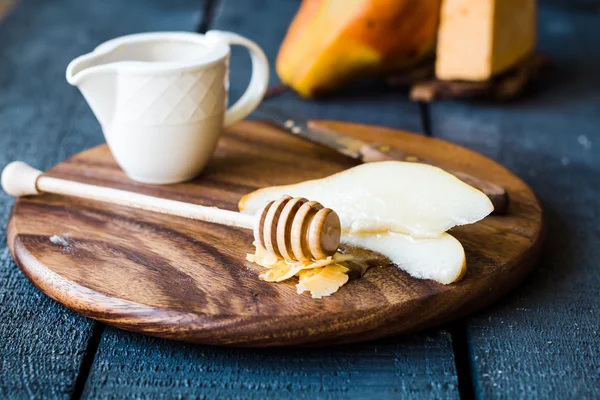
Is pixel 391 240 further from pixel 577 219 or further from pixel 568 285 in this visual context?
pixel 577 219

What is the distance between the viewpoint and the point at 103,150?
0.88m

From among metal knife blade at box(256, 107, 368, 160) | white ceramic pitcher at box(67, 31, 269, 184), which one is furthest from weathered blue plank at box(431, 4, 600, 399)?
white ceramic pitcher at box(67, 31, 269, 184)

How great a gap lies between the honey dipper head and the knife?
196mm

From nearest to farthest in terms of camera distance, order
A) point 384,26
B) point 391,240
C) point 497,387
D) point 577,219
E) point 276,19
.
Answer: point 497,387, point 391,240, point 577,219, point 384,26, point 276,19

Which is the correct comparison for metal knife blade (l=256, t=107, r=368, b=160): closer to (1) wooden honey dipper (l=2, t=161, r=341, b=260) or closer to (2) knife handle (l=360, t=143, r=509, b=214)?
(2) knife handle (l=360, t=143, r=509, b=214)

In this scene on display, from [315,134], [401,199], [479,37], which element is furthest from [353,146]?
[479,37]

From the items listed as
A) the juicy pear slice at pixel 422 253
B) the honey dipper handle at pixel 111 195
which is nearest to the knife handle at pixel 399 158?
the juicy pear slice at pixel 422 253

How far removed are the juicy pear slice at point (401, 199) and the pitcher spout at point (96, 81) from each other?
218 millimetres

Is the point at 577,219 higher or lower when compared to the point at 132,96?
lower

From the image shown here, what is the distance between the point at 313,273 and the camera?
1.96 ft

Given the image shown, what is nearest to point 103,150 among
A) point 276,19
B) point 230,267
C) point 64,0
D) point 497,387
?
point 230,267

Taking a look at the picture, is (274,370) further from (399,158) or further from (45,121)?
(45,121)

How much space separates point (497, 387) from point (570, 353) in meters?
0.08

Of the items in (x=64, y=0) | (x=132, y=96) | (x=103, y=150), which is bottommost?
(x=64, y=0)
